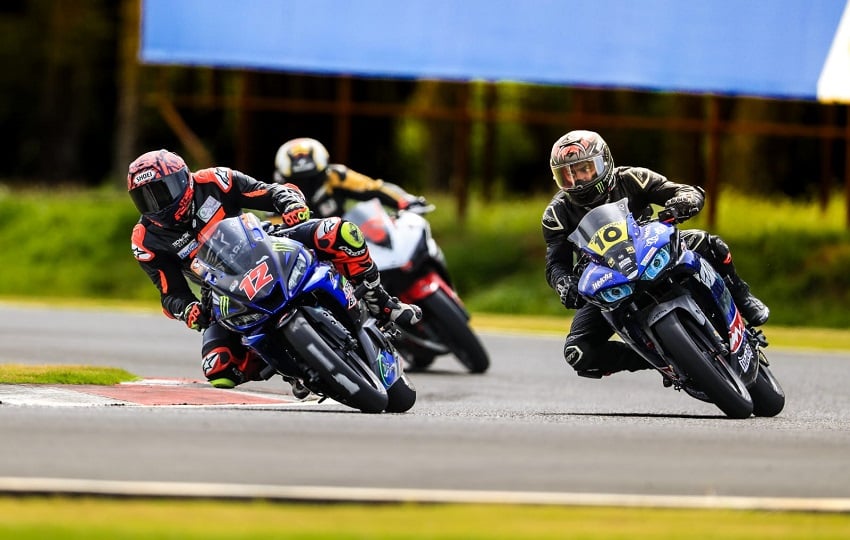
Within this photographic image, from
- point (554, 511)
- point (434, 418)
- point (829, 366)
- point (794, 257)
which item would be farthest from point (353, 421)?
point (794, 257)

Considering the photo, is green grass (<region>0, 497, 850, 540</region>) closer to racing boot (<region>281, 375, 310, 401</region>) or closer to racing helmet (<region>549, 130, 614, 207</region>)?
racing boot (<region>281, 375, 310, 401</region>)

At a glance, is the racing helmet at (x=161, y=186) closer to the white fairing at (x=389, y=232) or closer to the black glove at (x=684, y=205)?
the black glove at (x=684, y=205)

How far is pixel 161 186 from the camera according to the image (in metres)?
10.5

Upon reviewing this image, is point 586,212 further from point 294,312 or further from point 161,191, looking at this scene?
point 161,191

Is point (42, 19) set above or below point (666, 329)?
below

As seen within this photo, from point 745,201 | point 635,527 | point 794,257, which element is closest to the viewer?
point 635,527

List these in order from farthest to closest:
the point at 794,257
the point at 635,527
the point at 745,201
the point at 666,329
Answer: the point at 745,201
the point at 794,257
the point at 666,329
the point at 635,527

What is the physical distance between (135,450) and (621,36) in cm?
1826

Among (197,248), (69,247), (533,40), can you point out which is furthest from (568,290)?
(69,247)

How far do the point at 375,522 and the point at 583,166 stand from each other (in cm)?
449

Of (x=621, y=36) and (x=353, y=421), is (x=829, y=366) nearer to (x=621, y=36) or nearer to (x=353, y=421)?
(x=353, y=421)

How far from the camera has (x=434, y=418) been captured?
9609 millimetres

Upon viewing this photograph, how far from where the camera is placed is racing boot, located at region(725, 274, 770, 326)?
10.6m

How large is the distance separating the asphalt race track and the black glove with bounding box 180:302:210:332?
1.69ft
